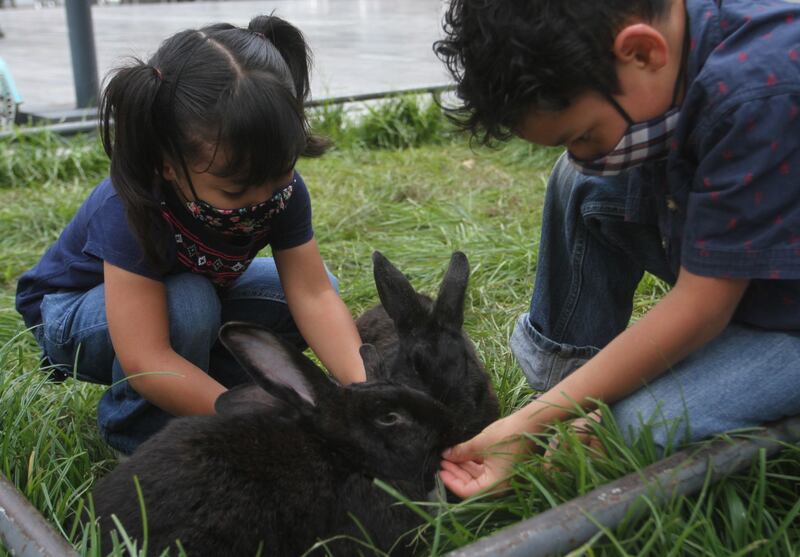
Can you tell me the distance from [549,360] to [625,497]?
928 millimetres

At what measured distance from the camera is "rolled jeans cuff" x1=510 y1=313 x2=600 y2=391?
2725 mm

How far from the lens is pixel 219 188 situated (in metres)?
2.36

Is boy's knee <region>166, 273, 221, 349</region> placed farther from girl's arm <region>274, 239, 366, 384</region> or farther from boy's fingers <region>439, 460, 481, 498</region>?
boy's fingers <region>439, 460, 481, 498</region>

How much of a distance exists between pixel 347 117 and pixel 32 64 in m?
7.42

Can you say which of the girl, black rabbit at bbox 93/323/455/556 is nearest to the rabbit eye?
black rabbit at bbox 93/323/455/556

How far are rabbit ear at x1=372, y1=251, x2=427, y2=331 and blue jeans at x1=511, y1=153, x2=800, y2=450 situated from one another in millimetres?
342

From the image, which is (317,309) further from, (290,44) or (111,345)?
(290,44)

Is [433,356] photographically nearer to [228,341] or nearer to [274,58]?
[228,341]

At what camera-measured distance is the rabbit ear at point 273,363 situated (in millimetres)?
2270

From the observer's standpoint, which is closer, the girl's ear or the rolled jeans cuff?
the girl's ear

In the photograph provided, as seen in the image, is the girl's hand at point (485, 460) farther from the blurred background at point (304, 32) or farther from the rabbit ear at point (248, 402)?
the blurred background at point (304, 32)

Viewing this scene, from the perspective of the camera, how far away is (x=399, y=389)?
7.63ft

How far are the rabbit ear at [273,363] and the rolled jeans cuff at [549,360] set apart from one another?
2.33 ft

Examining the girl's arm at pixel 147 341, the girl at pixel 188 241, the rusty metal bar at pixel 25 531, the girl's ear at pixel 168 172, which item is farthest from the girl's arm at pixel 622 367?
the girl's ear at pixel 168 172
